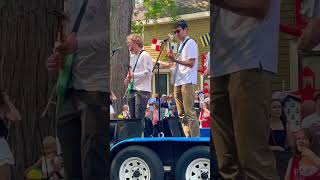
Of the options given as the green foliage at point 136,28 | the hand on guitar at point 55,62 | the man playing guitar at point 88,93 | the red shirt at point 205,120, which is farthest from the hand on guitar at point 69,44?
the green foliage at point 136,28

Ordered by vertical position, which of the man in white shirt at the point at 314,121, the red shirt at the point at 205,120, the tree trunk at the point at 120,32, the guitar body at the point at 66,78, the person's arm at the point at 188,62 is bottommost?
the red shirt at the point at 205,120

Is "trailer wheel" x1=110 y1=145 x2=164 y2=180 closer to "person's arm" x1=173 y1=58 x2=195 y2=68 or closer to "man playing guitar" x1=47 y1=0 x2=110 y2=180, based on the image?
"person's arm" x1=173 y1=58 x2=195 y2=68

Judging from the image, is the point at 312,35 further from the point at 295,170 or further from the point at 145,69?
the point at 145,69

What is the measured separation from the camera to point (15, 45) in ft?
17.0

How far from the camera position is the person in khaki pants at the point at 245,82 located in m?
3.11

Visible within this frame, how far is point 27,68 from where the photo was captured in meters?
5.18

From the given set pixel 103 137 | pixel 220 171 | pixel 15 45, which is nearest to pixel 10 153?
pixel 15 45

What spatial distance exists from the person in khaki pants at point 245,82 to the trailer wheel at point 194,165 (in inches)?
133

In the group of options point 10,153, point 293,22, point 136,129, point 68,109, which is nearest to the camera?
point 293,22

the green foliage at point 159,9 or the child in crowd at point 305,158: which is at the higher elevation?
the green foliage at point 159,9

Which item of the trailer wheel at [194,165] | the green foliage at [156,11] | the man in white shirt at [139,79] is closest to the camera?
the trailer wheel at [194,165]

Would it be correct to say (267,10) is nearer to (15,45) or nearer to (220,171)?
(220,171)

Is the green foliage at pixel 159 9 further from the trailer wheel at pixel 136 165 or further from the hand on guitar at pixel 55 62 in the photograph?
the hand on guitar at pixel 55 62

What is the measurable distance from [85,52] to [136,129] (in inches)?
152
